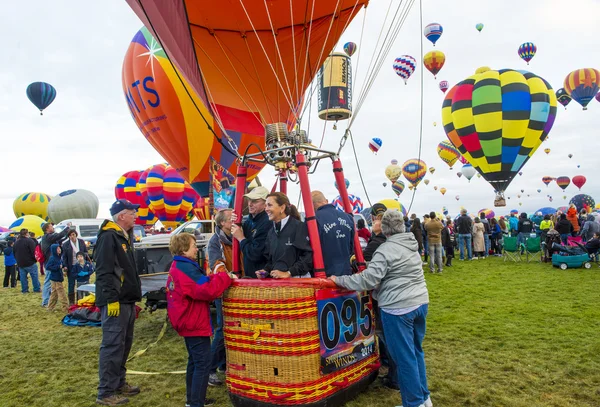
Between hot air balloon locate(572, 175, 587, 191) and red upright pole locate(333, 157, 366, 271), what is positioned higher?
hot air balloon locate(572, 175, 587, 191)

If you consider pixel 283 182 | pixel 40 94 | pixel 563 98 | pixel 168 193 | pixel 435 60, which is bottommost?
pixel 283 182

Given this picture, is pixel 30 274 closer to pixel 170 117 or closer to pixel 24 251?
pixel 24 251

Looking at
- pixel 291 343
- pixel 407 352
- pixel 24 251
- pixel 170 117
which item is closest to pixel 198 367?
pixel 291 343

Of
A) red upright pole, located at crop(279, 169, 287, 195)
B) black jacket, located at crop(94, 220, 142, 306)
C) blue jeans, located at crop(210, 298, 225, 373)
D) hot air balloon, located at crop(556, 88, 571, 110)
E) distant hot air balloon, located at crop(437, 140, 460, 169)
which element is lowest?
blue jeans, located at crop(210, 298, 225, 373)

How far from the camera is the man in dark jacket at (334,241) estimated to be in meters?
3.66

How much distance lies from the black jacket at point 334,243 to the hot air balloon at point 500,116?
54.0 ft

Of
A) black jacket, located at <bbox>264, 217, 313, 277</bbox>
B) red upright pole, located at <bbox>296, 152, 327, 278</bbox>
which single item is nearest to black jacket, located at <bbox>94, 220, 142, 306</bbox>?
black jacket, located at <bbox>264, 217, 313, 277</bbox>

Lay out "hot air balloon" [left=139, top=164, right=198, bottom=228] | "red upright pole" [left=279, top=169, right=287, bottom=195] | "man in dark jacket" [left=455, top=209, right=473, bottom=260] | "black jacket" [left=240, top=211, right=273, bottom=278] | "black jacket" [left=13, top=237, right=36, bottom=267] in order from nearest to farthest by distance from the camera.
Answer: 1. "black jacket" [left=240, top=211, right=273, bottom=278]
2. "red upright pole" [left=279, top=169, right=287, bottom=195]
3. "black jacket" [left=13, top=237, right=36, bottom=267]
4. "man in dark jacket" [left=455, top=209, right=473, bottom=260]
5. "hot air balloon" [left=139, top=164, right=198, bottom=228]

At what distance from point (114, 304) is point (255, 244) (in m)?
1.32

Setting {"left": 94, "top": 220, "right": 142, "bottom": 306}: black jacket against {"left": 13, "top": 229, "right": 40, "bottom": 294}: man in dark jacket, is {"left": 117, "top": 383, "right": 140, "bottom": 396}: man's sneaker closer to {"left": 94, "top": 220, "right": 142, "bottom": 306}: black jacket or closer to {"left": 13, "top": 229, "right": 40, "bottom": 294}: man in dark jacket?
{"left": 94, "top": 220, "right": 142, "bottom": 306}: black jacket

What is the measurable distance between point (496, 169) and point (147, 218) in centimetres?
2676

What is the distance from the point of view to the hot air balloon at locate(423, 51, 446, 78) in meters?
27.4

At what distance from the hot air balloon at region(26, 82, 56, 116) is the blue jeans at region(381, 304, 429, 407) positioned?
30758 mm

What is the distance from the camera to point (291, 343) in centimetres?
315
